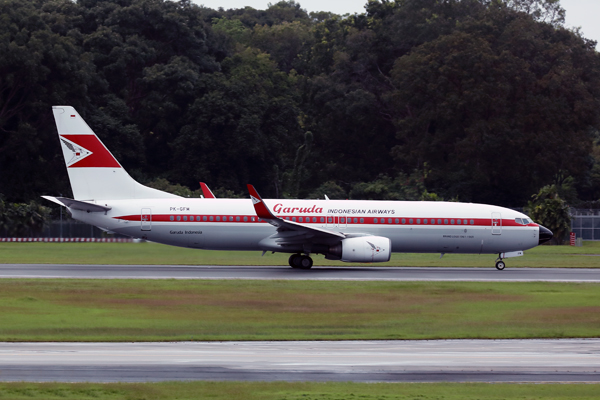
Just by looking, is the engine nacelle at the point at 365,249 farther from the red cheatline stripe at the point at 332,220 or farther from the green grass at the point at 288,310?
the green grass at the point at 288,310

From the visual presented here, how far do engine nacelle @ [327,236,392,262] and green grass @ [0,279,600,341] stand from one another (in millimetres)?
4580

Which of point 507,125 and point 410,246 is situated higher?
point 507,125

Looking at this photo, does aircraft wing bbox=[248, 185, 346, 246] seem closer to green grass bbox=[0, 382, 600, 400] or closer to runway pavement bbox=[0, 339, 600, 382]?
runway pavement bbox=[0, 339, 600, 382]

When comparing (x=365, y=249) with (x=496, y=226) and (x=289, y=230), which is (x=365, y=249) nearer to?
(x=289, y=230)

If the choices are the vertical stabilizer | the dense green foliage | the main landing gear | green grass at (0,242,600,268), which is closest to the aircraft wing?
the main landing gear

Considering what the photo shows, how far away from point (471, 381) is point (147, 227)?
77.8 ft

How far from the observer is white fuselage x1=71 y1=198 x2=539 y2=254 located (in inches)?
1346

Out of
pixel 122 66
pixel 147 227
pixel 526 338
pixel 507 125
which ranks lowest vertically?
pixel 526 338

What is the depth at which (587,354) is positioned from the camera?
15.1 m

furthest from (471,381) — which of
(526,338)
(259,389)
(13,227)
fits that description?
(13,227)

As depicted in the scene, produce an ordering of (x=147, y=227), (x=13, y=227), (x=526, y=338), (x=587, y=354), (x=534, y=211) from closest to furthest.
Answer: (x=587, y=354), (x=526, y=338), (x=147, y=227), (x=13, y=227), (x=534, y=211)

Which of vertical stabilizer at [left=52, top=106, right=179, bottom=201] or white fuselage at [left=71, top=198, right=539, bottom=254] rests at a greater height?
vertical stabilizer at [left=52, top=106, right=179, bottom=201]

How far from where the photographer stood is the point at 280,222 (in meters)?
32.4

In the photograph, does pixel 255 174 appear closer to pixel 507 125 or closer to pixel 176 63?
pixel 176 63
